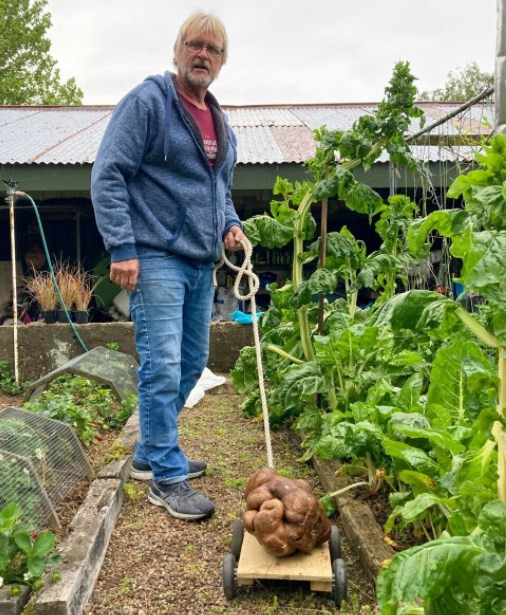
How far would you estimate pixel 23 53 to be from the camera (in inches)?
911

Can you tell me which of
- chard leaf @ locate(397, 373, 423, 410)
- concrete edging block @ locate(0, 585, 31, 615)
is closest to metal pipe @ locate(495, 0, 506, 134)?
chard leaf @ locate(397, 373, 423, 410)

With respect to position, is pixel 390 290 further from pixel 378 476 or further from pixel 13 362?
pixel 13 362

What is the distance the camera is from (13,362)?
567cm

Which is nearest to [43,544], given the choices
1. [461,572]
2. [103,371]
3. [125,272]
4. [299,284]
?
[125,272]

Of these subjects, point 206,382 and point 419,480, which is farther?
point 206,382

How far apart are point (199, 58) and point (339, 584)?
2.29 metres

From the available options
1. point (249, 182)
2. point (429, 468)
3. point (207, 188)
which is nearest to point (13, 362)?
point (249, 182)

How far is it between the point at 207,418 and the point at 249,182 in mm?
3329

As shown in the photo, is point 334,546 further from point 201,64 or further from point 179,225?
point 201,64

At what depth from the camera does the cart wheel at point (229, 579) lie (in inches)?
78.5

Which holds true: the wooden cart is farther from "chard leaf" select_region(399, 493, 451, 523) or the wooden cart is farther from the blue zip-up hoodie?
the blue zip-up hoodie

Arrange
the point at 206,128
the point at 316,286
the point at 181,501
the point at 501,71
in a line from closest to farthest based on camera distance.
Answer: the point at 501,71 → the point at 181,501 → the point at 206,128 → the point at 316,286

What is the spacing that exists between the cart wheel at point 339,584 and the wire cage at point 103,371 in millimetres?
2849

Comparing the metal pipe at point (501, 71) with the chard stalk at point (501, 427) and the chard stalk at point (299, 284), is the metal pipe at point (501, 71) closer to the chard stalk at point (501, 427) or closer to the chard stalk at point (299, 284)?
the chard stalk at point (501, 427)
